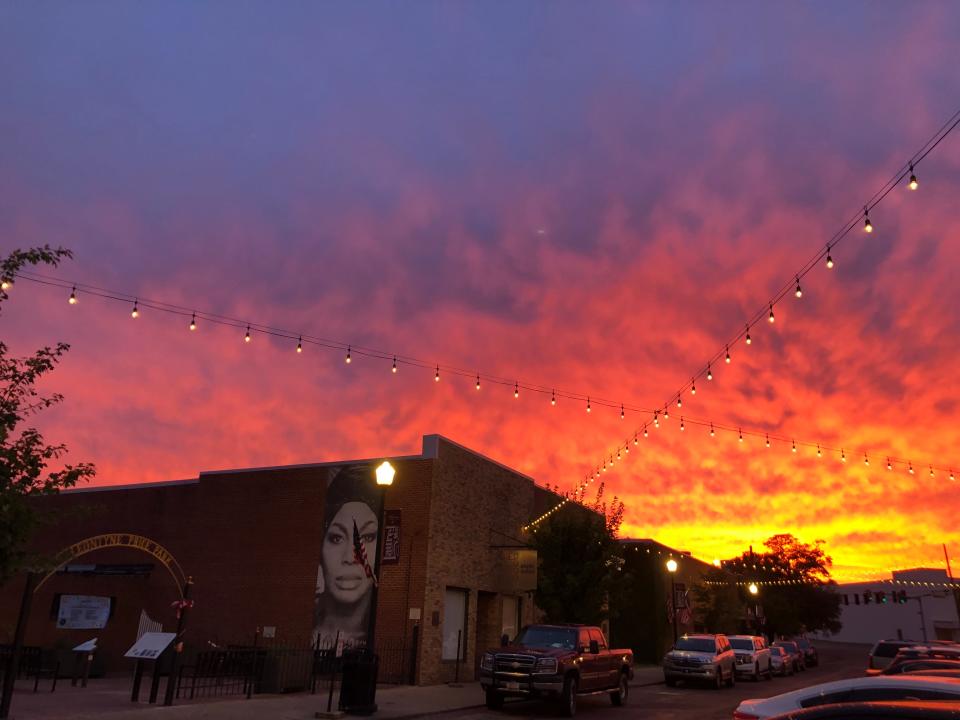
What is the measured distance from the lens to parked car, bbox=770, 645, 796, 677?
3488cm

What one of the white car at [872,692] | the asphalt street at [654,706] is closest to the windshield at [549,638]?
the asphalt street at [654,706]

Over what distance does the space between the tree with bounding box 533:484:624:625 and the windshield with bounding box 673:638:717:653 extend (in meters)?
3.08

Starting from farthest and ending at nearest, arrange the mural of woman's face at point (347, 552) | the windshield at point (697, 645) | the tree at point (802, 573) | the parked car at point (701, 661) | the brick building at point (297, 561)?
the tree at point (802, 573) < the windshield at point (697, 645) < the parked car at point (701, 661) < the mural of woman's face at point (347, 552) < the brick building at point (297, 561)

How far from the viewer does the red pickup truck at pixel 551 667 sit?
56.4 ft

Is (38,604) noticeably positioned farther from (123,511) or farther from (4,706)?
(4,706)

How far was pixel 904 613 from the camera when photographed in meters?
102

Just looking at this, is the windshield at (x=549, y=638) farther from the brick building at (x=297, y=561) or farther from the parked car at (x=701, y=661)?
the parked car at (x=701, y=661)

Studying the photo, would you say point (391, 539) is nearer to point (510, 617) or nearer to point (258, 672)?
point (258, 672)

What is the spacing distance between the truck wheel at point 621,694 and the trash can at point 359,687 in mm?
7468

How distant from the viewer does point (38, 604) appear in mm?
32281

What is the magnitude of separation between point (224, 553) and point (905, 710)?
91.7ft

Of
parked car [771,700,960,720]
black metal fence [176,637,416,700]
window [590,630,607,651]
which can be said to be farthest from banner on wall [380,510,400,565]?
parked car [771,700,960,720]

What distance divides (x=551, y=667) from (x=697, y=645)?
11838 mm

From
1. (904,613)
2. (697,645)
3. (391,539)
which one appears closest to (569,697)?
(391,539)
